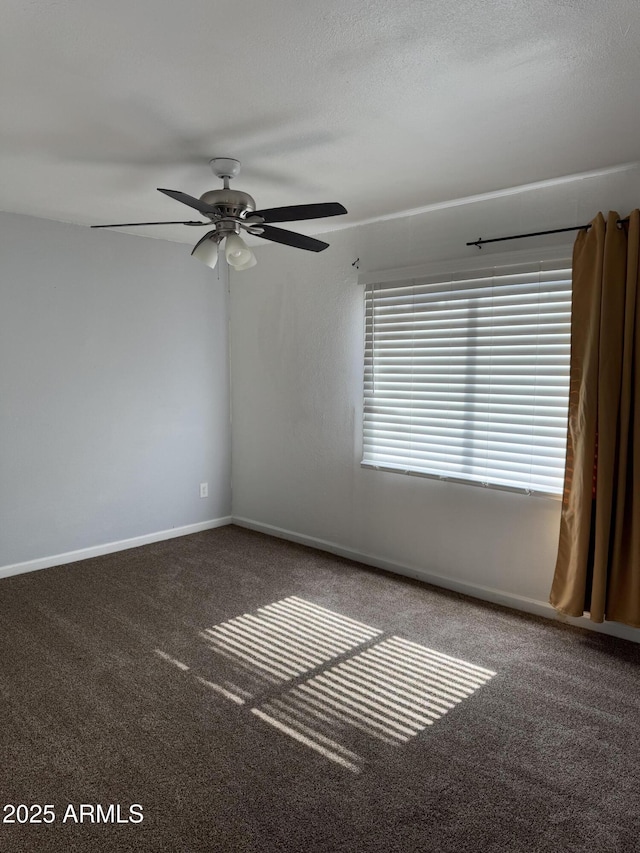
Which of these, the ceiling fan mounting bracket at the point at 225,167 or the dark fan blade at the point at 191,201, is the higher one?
the ceiling fan mounting bracket at the point at 225,167

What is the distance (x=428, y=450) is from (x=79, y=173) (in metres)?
2.57

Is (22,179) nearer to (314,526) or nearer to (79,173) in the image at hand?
(79,173)

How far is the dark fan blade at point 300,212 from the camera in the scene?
264 cm

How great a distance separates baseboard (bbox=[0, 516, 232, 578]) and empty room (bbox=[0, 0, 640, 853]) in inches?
0.8

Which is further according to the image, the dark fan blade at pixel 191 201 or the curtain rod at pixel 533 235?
the curtain rod at pixel 533 235

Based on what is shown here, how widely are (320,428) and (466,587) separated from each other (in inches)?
62.4

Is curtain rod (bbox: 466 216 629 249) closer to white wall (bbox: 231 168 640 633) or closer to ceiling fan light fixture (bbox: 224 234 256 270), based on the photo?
white wall (bbox: 231 168 640 633)

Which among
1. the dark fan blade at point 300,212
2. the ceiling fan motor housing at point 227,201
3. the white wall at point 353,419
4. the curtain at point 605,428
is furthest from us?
the white wall at point 353,419

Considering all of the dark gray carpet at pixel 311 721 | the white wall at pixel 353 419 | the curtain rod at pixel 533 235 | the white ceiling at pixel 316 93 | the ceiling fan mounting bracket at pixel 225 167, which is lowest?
the dark gray carpet at pixel 311 721

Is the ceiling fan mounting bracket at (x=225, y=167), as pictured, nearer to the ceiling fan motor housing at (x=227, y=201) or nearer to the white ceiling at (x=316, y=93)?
the white ceiling at (x=316, y=93)

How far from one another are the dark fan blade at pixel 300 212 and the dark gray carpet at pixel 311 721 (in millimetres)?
2103

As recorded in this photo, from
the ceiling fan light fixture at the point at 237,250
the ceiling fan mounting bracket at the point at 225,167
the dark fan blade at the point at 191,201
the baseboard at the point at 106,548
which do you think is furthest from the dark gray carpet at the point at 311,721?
the ceiling fan mounting bracket at the point at 225,167

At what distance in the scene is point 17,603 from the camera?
3.60m

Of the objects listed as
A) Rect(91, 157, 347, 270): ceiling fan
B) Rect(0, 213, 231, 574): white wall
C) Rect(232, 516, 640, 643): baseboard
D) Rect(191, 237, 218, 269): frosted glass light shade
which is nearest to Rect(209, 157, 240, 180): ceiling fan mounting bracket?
Rect(91, 157, 347, 270): ceiling fan
